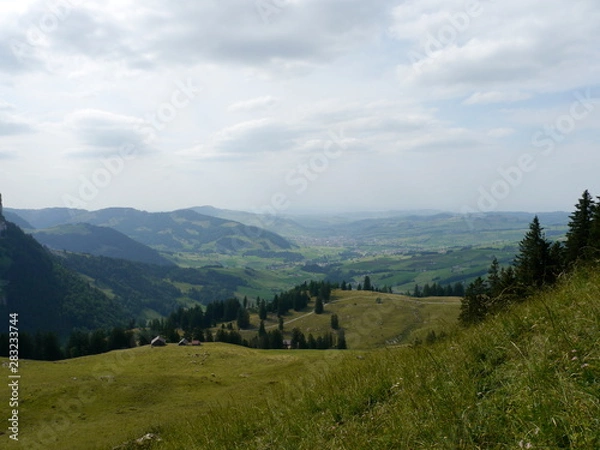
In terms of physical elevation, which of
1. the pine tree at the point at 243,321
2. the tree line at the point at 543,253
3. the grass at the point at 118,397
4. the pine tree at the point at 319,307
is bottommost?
the pine tree at the point at 243,321

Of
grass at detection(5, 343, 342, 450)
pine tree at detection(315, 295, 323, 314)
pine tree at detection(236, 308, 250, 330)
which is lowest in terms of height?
pine tree at detection(236, 308, 250, 330)

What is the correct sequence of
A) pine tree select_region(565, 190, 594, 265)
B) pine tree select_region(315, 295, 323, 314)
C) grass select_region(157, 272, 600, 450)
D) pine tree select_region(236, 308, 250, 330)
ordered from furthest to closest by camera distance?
pine tree select_region(315, 295, 323, 314) < pine tree select_region(236, 308, 250, 330) < pine tree select_region(565, 190, 594, 265) < grass select_region(157, 272, 600, 450)


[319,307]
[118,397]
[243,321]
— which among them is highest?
[118,397]

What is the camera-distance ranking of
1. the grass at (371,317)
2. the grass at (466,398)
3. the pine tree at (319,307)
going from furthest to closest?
the pine tree at (319,307)
the grass at (371,317)
the grass at (466,398)

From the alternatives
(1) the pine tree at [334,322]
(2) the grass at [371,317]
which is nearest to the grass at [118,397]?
(2) the grass at [371,317]

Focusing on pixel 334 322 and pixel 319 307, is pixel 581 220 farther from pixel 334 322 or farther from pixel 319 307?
pixel 319 307

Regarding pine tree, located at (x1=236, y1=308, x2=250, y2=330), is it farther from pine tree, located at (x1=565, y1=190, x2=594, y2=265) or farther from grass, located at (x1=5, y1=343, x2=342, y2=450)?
pine tree, located at (x1=565, y1=190, x2=594, y2=265)

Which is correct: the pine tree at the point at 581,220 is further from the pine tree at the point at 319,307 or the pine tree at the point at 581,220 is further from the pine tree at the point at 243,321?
the pine tree at the point at 243,321

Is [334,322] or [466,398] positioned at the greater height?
[466,398]

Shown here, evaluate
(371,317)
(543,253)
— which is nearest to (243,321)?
(371,317)

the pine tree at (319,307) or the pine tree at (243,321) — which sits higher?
the pine tree at (319,307)

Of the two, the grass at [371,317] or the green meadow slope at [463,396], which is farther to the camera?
the grass at [371,317]

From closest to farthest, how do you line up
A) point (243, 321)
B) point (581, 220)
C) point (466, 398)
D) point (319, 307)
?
point (466, 398), point (581, 220), point (243, 321), point (319, 307)

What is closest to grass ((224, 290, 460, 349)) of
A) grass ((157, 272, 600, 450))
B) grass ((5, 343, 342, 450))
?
grass ((5, 343, 342, 450))
